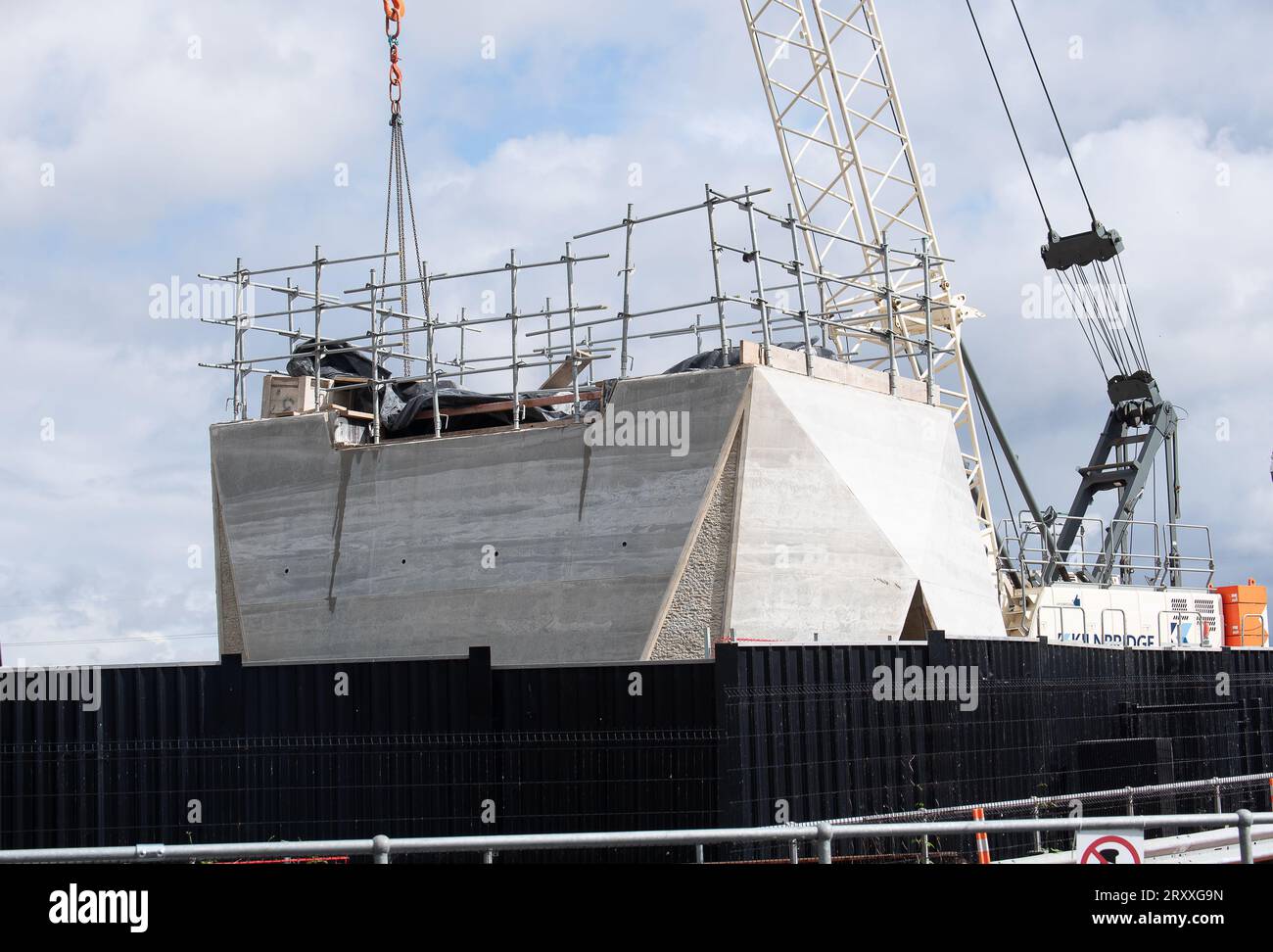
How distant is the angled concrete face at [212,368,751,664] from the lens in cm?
2095

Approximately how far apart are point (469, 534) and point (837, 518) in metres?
5.50

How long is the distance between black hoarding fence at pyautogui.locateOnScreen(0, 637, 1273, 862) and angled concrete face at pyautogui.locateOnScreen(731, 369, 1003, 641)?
13.0 ft

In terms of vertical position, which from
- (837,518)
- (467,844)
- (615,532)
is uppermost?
(837,518)

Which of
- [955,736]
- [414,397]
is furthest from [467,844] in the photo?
[414,397]

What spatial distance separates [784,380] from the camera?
21.1 m

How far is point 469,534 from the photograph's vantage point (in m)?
22.3

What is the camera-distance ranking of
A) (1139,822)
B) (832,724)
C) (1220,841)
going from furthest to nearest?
(832,724), (1220,841), (1139,822)

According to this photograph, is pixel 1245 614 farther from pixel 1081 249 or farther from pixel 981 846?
pixel 981 846

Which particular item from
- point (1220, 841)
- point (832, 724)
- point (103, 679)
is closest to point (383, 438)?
point (103, 679)

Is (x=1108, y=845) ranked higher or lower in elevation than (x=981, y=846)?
higher

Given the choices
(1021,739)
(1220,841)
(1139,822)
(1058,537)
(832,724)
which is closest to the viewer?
(1139,822)
